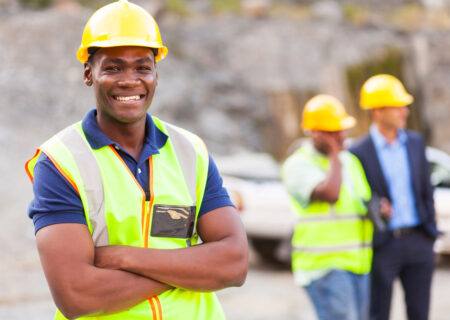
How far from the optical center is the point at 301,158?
6734mm

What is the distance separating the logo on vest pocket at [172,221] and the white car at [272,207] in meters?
9.42

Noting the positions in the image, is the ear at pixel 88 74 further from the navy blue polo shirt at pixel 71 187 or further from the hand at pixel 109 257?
the hand at pixel 109 257

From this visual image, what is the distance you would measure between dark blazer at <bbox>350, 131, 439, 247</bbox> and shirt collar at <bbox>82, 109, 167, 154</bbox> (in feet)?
11.8

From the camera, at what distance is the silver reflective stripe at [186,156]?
138 inches

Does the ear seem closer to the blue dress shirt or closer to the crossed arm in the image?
the crossed arm

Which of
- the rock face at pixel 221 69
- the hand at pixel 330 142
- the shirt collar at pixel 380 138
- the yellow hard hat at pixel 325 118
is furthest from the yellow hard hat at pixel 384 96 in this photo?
the rock face at pixel 221 69

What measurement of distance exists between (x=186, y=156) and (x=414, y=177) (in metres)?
3.80

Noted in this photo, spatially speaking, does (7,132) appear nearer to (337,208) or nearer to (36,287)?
(36,287)

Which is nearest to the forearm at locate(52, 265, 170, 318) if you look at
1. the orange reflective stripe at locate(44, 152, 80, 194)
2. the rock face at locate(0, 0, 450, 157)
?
the orange reflective stripe at locate(44, 152, 80, 194)

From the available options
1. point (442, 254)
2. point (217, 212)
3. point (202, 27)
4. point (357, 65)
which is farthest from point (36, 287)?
point (202, 27)

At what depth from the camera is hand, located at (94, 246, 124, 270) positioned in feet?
10.9

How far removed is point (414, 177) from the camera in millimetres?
7090

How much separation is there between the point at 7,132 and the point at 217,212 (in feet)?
57.9

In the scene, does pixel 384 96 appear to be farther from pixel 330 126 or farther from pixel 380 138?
pixel 330 126
